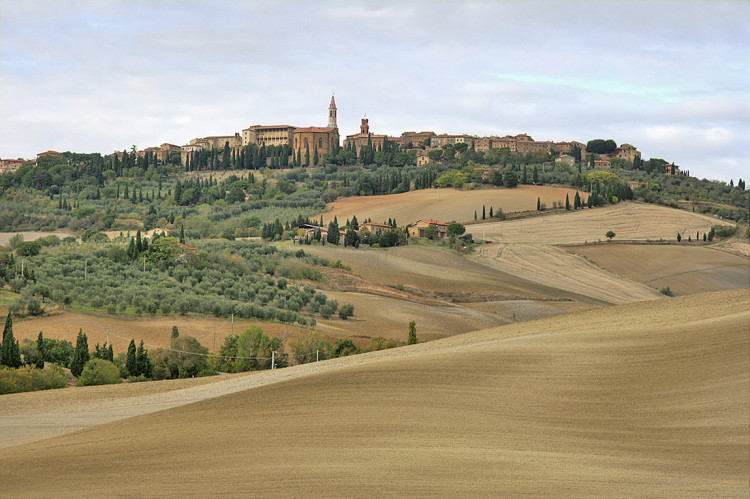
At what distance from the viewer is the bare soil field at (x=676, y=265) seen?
89.8m

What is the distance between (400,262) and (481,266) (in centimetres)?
827

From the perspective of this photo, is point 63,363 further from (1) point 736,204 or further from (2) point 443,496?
(1) point 736,204

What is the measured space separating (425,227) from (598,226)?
69.4ft

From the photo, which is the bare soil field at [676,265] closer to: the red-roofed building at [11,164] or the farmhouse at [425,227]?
the farmhouse at [425,227]

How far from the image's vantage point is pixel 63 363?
50094mm

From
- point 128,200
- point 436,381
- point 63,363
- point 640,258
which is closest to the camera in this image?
point 436,381

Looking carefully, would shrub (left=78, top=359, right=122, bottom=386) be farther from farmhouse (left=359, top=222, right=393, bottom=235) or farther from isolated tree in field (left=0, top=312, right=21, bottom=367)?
farmhouse (left=359, top=222, right=393, bottom=235)

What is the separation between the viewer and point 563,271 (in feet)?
303

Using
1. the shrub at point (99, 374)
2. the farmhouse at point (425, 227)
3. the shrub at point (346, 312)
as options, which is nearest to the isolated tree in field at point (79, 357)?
the shrub at point (99, 374)

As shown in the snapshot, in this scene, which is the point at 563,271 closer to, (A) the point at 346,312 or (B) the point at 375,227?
(B) the point at 375,227

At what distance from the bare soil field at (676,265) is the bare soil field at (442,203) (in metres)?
21.1

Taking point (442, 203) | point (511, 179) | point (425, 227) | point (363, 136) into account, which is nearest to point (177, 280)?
point (425, 227)

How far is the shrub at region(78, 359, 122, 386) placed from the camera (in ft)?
149

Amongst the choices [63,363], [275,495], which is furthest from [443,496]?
[63,363]
